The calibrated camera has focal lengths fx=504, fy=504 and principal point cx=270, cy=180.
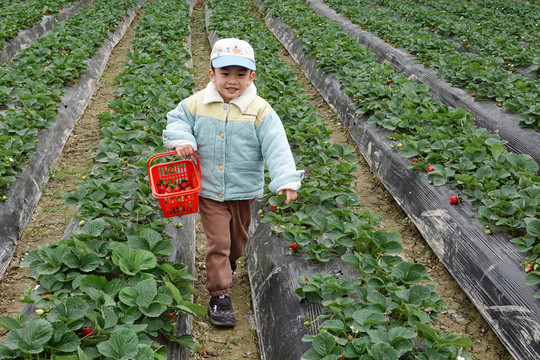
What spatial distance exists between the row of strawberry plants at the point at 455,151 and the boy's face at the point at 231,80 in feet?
6.68

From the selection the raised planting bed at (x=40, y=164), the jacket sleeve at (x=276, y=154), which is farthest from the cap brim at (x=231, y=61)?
the raised planting bed at (x=40, y=164)

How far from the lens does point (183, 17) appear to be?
11.9 meters

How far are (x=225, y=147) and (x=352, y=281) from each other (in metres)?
1.12

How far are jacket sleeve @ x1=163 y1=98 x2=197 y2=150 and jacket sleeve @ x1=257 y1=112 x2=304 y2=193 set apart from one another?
44cm

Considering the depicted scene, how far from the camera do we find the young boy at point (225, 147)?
3043 mm

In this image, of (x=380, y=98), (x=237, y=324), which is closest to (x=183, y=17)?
(x=380, y=98)

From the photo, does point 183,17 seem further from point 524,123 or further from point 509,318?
point 509,318

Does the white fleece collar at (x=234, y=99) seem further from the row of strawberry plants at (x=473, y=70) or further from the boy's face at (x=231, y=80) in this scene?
the row of strawberry plants at (x=473, y=70)

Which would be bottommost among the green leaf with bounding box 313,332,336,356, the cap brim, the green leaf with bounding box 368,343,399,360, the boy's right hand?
the green leaf with bounding box 313,332,336,356

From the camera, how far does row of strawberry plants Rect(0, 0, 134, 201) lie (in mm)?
4840

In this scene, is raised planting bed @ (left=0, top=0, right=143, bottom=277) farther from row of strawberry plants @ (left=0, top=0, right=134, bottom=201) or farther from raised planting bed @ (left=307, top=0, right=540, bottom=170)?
raised planting bed @ (left=307, top=0, right=540, bottom=170)

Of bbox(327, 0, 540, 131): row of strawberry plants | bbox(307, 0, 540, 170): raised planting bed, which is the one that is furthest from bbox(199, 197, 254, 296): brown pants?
bbox(327, 0, 540, 131): row of strawberry plants

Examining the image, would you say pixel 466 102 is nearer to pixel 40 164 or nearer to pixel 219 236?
pixel 219 236

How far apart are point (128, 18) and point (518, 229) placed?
11868mm
